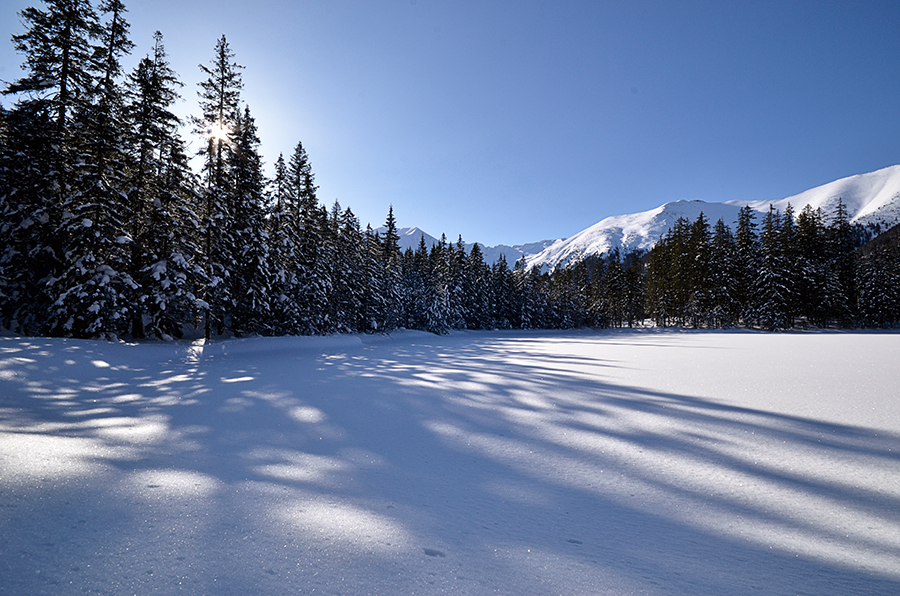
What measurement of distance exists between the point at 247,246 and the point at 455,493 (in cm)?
2052

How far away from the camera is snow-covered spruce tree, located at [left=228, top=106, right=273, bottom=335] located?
19.3m

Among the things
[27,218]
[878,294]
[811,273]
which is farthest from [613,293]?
[27,218]

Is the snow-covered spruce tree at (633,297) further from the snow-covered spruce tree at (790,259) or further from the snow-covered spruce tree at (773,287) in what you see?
the snow-covered spruce tree at (790,259)

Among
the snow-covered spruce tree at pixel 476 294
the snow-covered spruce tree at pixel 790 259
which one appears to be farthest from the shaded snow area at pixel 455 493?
the snow-covered spruce tree at pixel 790 259

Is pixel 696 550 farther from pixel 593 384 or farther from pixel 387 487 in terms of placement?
pixel 593 384

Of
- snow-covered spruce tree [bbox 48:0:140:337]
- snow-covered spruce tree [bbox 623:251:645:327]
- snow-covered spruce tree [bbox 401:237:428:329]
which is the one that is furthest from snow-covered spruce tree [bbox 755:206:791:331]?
snow-covered spruce tree [bbox 48:0:140:337]

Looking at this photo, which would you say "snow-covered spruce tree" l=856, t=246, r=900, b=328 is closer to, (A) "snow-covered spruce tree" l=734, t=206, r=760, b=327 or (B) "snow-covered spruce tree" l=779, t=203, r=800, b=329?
(B) "snow-covered spruce tree" l=779, t=203, r=800, b=329

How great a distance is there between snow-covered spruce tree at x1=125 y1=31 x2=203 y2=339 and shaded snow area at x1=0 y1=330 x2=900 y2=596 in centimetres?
1021

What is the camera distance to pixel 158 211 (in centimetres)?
1505

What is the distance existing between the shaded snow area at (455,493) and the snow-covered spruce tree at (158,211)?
1021 centimetres

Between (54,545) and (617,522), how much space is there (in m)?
3.34

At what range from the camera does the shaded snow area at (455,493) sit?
5.96 ft

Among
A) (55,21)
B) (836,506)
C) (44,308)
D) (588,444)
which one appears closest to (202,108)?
(55,21)

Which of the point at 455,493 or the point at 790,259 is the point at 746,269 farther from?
the point at 455,493
